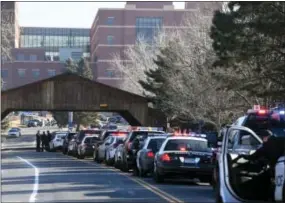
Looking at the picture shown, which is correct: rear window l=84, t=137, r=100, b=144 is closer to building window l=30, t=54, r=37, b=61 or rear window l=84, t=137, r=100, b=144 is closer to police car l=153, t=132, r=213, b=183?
police car l=153, t=132, r=213, b=183

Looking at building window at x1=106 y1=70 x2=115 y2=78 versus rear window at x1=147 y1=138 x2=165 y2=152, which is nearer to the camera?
rear window at x1=147 y1=138 x2=165 y2=152

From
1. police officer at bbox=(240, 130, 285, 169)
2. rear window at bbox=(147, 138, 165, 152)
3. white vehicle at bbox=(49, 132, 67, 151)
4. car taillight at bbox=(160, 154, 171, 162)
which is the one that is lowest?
white vehicle at bbox=(49, 132, 67, 151)

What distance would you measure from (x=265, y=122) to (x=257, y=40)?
1045 cm

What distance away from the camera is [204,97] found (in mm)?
37312

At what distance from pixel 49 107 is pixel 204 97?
19.0 meters

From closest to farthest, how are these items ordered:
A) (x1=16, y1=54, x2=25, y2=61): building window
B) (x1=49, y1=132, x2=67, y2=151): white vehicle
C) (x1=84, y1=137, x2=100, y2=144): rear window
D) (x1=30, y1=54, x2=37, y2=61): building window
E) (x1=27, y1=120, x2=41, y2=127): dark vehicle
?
1. (x1=84, y1=137, x2=100, y2=144): rear window
2. (x1=49, y1=132, x2=67, y2=151): white vehicle
3. (x1=27, y1=120, x2=41, y2=127): dark vehicle
4. (x1=16, y1=54, x2=25, y2=61): building window
5. (x1=30, y1=54, x2=37, y2=61): building window

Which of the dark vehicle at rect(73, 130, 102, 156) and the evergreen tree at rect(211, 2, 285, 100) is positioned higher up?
the evergreen tree at rect(211, 2, 285, 100)

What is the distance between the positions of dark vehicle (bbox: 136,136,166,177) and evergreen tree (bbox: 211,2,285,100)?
12.5 ft

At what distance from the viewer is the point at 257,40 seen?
2359 cm

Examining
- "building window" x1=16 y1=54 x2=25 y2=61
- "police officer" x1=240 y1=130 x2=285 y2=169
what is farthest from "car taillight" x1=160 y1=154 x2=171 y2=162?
"building window" x1=16 y1=54 x2=25 y2=61

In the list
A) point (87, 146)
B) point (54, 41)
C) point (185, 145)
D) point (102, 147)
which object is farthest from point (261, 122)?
point (54, 41)

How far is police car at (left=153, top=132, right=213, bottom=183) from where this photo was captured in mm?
19797

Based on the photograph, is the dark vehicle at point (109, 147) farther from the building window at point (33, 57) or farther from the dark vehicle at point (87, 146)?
→ the building window at point (33, 57)

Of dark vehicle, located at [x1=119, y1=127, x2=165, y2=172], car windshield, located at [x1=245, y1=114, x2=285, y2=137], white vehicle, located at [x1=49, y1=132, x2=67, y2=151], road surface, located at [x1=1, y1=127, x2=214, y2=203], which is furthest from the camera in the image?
white vehicle, located at [x1=49, y1=132, x2=67, y2=151]
